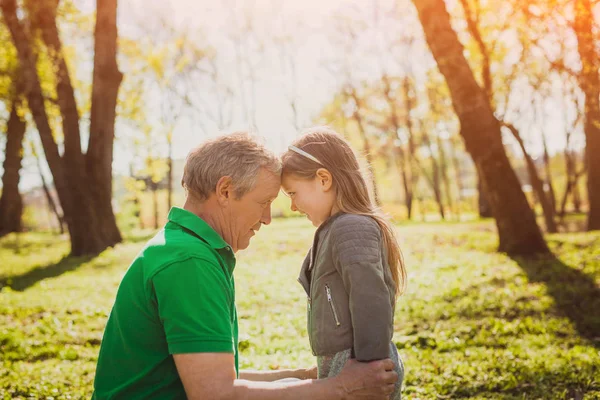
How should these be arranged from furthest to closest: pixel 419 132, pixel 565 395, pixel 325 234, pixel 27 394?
1. pixel 419 132
2. pixel 27 394
3. pixel 565 395
4. pixel 325 234

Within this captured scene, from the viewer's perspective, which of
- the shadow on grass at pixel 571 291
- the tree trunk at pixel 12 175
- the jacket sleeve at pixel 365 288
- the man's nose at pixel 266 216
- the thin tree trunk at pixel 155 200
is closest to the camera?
the jacket sleeve at pixel 365 288

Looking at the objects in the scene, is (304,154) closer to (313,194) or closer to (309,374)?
(313,194)

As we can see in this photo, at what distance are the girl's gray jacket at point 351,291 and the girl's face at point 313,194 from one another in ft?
0.31

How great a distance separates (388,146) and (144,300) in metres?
43.7

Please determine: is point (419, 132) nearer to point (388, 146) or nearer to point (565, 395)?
point (388, 146)

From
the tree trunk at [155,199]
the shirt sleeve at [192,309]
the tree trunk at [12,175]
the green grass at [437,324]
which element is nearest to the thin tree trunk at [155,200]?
the tree trunk at [155,199]

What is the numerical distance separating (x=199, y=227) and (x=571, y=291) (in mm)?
7070

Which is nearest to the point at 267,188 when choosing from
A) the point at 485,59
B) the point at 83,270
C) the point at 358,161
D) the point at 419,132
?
the point at 358,161

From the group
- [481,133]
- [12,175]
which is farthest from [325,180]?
[12,175]

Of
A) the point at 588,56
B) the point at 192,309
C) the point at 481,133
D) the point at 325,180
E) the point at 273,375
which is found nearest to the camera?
the point at 192,309

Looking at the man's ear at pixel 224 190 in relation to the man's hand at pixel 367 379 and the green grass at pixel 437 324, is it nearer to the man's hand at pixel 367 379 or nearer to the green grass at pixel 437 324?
the man's hand at pixel 367 379

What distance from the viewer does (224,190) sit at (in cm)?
247

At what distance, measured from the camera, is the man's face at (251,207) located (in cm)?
257

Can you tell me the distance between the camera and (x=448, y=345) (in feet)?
20.1
